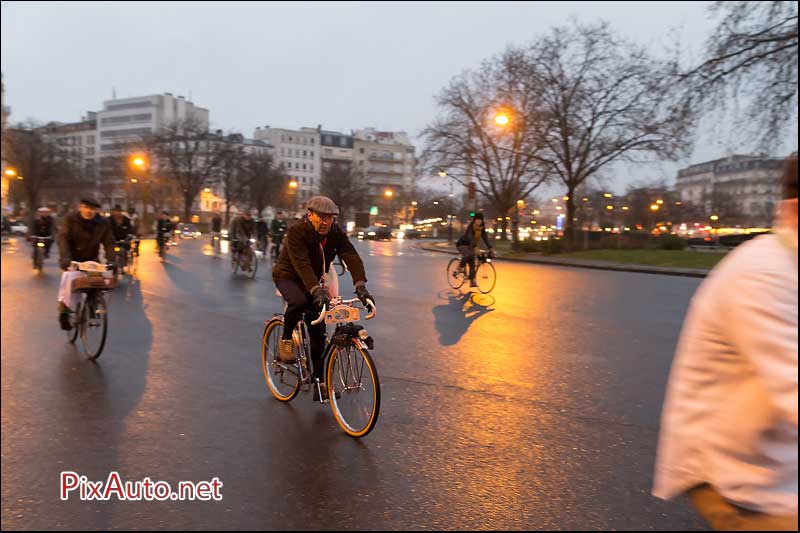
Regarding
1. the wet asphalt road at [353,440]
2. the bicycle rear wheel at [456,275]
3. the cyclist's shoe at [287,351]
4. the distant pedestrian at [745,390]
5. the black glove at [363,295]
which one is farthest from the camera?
the bicycle rear wheel at [456,275]

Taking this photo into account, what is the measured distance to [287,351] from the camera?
5504mm

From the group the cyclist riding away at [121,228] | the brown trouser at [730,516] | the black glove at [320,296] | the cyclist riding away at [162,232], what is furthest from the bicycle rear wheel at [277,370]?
the cyclist riding away at [162,232]

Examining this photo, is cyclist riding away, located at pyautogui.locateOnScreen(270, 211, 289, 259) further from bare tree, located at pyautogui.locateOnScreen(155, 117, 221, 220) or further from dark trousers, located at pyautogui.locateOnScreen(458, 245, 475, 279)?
bare tree, located at pyautogui.locateOnScreen(155, 117, 221, 220)

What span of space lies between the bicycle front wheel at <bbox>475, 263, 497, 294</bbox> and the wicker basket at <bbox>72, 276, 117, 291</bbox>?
29.7ft

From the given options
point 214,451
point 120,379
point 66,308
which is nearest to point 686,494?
point 214,451

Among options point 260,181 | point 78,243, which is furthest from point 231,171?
point 78,243

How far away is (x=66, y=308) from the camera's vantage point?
762 cm

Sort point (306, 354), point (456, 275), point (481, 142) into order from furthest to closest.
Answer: point (481, 142)
point (456, 275)
point (306, 354)

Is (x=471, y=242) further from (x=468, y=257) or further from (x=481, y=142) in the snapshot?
(x=481, y=142)

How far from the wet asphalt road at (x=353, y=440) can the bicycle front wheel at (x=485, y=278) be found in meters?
4.71

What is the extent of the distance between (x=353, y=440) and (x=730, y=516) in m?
3.11

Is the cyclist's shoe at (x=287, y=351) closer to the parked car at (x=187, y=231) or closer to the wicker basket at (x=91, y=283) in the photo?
the wicker basket at (x=91, y=283)

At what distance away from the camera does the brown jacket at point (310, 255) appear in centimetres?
502

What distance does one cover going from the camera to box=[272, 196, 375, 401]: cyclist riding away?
5.00 metres
